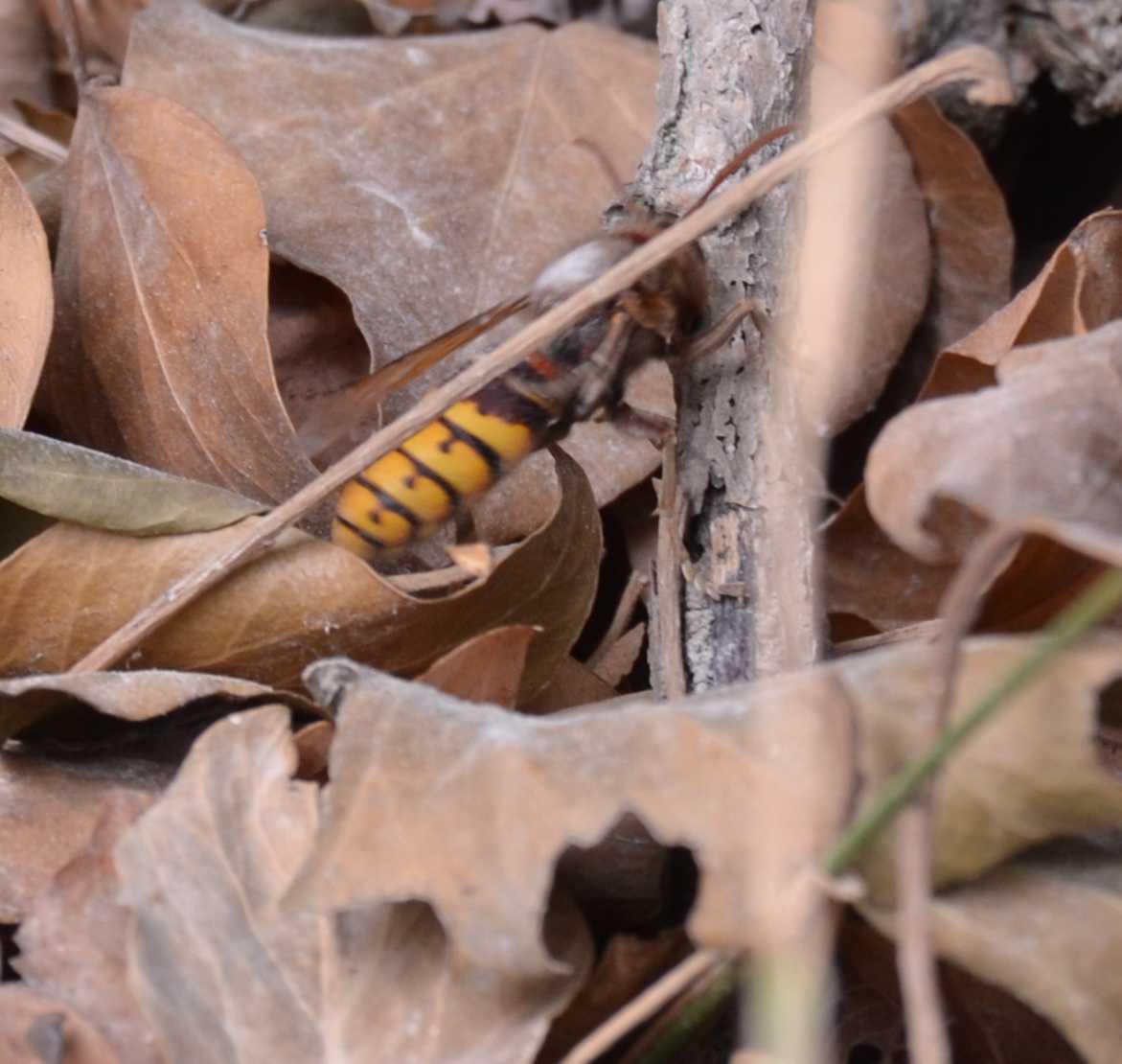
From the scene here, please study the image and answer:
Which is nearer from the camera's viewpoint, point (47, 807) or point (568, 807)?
point (568, 807)

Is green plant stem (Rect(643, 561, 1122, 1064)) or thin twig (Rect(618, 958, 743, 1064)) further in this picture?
thin twig (Rect(618, 958, 743, 1064))

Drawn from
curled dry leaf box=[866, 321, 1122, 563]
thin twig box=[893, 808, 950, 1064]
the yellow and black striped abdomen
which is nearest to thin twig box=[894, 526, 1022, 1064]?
thin twig box=[893, 808, 950, 1064]

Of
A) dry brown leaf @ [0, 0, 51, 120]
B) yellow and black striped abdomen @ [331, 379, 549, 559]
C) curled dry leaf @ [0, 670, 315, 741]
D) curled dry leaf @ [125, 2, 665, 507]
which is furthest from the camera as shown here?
dry brown leaf @ [0, 0, 51, 120]

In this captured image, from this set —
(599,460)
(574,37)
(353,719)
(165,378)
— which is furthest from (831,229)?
(353,719)

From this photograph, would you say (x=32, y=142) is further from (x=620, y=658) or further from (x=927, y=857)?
(x=927, y=857)

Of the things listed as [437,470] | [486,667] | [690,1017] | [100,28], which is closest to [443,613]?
[486,667]

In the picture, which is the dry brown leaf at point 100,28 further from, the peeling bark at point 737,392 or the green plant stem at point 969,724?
the green plant stem at point 969,724

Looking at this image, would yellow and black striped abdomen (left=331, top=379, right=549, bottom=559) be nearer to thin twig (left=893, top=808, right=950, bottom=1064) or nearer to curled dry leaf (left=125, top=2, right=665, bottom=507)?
curled dry leaf (left=125, top=2, right=665, bottom=507)
